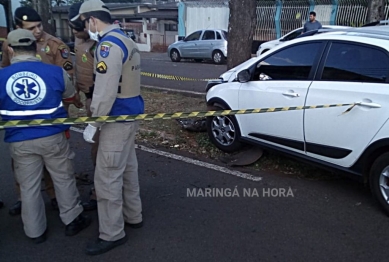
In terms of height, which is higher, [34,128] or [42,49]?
[42,49]

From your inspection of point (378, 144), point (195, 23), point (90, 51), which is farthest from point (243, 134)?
point (195, 23)

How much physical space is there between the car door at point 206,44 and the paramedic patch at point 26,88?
51.9ft

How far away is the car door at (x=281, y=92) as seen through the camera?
4.16 meters

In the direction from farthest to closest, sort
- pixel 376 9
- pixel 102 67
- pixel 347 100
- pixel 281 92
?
1. pixel 376 9
2. pixel 281 92
3. pixel 347 100
4. pixel 102 67

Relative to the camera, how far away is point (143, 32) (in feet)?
98.3

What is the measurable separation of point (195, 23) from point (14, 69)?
25.3m

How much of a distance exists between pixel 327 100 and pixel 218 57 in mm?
14550

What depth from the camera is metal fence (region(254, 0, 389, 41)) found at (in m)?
20.6

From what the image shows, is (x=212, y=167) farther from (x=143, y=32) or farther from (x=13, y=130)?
(x=143, y=32)

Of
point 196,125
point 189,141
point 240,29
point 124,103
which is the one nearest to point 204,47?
point 240,29

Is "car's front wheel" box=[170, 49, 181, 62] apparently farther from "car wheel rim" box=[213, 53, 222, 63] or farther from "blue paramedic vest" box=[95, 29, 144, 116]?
"blue paramedic vest" box=[95, 29, 144, 116]

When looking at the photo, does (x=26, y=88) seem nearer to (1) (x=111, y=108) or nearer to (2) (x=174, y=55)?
(1) (x=111, y=108)

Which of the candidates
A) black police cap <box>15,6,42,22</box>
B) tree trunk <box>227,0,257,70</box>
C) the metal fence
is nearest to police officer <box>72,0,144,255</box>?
black police cap <box>15,6,42,22</box>

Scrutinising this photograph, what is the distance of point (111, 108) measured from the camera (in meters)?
2.92
